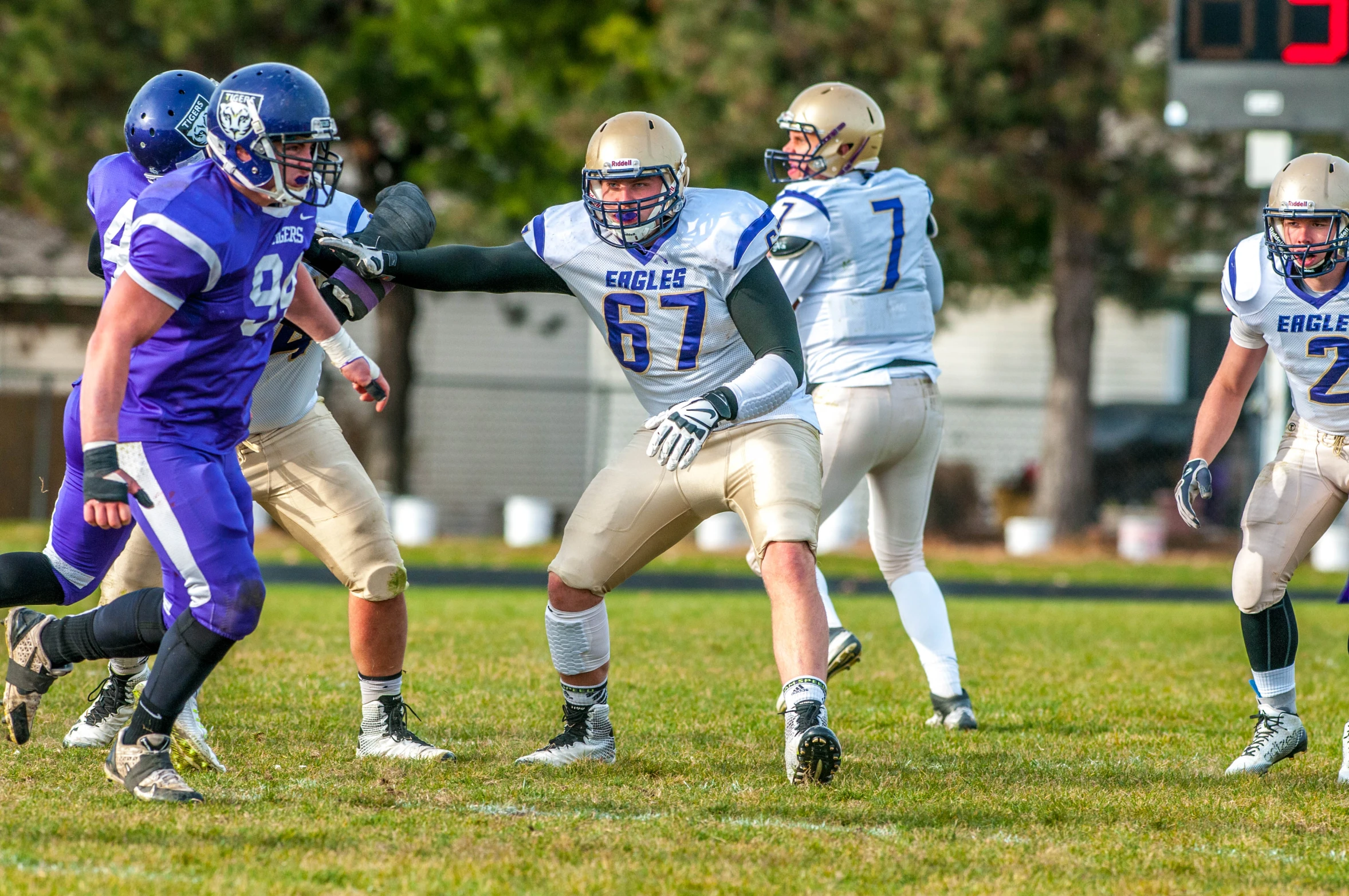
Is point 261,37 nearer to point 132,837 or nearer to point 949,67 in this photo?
point 949,67

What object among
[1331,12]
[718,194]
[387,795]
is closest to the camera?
[387,795]

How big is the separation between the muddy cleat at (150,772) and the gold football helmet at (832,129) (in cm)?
319

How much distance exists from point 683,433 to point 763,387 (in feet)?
0.97

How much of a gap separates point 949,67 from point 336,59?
5931 mm

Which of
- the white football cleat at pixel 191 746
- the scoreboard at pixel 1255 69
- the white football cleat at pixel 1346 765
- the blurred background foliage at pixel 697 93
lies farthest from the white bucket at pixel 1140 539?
the white football cleat at pixel 191 746

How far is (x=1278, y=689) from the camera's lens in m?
5.04

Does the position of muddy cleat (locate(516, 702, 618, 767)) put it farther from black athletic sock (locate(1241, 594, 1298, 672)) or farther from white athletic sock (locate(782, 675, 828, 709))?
black athletic sock (locate(1241, 594, 1298, 672))

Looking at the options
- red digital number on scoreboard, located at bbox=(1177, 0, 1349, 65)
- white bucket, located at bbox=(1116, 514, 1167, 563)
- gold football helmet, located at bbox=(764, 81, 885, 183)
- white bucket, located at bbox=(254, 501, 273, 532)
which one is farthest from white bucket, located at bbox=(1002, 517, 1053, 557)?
gold football helmet, located at bbox=(764, 81, 885, 183)

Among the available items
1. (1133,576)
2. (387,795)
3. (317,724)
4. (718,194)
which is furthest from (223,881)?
(1133,576)

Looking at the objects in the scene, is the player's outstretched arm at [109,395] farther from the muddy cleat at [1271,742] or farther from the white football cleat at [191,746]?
the muddy cleat at [1271,742]

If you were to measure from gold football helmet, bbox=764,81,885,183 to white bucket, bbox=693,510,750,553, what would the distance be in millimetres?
9734

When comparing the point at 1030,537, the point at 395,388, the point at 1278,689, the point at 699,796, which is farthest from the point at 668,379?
the point at 395,388

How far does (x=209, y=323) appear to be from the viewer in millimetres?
4145

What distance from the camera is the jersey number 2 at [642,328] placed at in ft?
15.1
